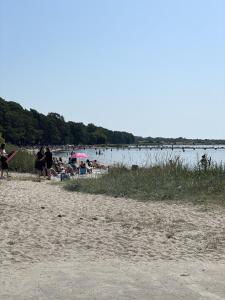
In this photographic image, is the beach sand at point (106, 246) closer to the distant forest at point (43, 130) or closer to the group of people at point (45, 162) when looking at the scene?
the group of people at point (45, 162)

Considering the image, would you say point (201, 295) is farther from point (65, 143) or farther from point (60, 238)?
point (65, 143)

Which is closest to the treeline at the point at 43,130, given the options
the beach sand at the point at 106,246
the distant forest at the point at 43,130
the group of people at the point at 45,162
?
the distant forest at the point at 43,130

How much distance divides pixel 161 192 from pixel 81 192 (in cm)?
264

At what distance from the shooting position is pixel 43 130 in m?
121

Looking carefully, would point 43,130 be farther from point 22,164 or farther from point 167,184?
point 167,184

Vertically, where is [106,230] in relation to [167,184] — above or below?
below

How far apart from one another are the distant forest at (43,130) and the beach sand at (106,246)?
67.7 meters

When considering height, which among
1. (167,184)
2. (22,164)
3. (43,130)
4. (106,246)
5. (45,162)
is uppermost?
(43,130)

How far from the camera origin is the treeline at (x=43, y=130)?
325ft

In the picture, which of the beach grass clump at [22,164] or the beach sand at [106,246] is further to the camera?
the beach grass clump at [22,164]

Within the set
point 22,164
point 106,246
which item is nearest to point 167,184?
point 106,246

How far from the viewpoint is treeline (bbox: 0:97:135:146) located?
3905 inches

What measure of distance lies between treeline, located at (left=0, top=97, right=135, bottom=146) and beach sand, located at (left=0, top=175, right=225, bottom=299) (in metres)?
66.7

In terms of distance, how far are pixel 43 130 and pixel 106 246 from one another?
115291mm
